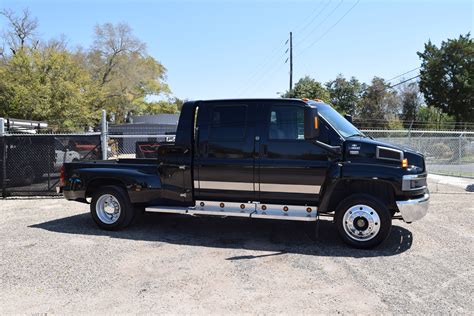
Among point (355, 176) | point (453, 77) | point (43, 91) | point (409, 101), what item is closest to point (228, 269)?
point (355, 176)

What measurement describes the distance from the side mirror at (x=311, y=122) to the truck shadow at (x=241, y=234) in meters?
1.74

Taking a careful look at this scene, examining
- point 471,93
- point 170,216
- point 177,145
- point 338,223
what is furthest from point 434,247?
point 471,93

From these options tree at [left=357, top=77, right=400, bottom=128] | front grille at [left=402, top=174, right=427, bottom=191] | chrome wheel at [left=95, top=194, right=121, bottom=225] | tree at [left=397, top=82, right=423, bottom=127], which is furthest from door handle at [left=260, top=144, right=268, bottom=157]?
tree at [left=397, top=82, right=423, bottom=127]

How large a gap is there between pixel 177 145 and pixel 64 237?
96.9 inches

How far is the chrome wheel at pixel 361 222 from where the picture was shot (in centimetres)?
587

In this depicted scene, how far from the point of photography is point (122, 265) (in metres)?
5.36

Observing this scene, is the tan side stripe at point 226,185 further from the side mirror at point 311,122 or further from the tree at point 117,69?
the tree at point 117,69

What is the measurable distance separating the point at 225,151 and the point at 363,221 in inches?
93.4

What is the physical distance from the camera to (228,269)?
5203mm

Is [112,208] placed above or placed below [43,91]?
below

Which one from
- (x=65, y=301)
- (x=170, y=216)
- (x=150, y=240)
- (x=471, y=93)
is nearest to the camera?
(x=65, y=301)

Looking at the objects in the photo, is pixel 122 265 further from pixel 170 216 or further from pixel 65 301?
pixel 170 216

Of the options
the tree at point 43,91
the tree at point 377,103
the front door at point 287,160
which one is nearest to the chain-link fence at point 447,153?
the front door at point 287,160

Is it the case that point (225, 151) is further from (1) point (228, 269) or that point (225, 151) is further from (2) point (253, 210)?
(1) point (228, 269)
